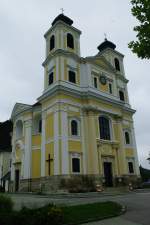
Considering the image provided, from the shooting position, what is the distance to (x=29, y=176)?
28.5 m

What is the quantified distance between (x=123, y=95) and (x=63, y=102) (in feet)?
39.6

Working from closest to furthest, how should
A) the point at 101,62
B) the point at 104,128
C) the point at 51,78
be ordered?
the point at 104,128
the point at 51,78
the point at 101,62

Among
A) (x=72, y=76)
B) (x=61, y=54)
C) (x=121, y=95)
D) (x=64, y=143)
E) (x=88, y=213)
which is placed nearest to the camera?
(x=88, y=213)

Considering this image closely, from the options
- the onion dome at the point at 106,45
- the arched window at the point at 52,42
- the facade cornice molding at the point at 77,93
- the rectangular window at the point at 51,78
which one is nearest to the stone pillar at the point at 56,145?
the facade cornice molding at the point at 77,93

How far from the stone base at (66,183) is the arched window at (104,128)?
16.1ft

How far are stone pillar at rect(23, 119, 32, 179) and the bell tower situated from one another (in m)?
5.16

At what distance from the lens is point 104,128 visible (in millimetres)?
29688

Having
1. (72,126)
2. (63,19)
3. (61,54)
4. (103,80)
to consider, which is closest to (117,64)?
(103,80)

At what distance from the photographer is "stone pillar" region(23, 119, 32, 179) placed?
28878mm

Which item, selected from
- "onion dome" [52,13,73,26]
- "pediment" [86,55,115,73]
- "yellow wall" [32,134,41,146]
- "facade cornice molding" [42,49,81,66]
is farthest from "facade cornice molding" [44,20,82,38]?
"yellow wall" [32,134,41,146]

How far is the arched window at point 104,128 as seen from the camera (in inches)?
1148

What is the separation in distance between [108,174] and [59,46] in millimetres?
16260

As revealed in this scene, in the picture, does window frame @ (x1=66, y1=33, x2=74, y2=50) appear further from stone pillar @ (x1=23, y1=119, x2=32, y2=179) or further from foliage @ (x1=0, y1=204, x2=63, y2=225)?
foliage @ (x1=0, y1=204, x2=63, y2=225)

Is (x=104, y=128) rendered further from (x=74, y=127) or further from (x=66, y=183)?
(x=66, y=183)
